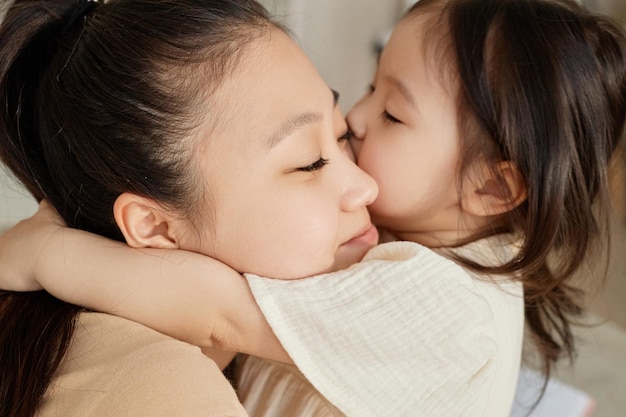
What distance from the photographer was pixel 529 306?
132 centimetres

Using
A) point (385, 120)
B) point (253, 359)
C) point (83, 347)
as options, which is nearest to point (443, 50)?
point (385, 120)

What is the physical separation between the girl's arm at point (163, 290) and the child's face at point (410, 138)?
1.12 feet

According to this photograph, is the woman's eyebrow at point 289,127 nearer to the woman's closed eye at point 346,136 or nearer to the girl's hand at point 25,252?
the woman's closed eye at point 346,136

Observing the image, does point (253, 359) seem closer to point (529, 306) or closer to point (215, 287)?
point (215, 287)

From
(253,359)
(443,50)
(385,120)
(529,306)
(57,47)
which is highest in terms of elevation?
(57,47)

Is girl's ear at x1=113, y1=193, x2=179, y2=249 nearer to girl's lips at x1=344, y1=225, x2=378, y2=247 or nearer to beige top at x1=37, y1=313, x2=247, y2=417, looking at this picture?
beige top at x1=37, y1=313, x2=247, y2=417

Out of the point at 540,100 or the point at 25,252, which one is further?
the point at 540,100

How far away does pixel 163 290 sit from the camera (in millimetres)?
818

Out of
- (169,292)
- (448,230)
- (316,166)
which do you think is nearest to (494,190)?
(448,230)

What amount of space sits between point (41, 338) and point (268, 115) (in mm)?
387

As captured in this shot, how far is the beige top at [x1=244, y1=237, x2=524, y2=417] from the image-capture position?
0.78 m

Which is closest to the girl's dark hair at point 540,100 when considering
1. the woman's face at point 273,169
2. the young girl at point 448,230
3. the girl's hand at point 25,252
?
the young girl at point 448,230

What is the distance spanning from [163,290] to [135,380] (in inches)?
5.5

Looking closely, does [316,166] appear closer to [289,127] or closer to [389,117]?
[289,127]
